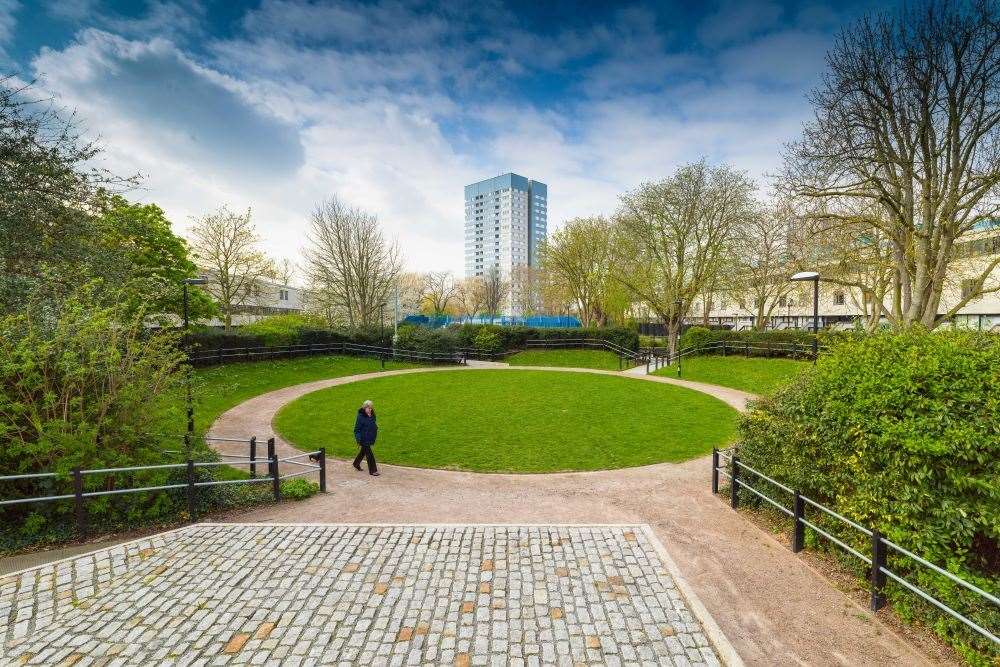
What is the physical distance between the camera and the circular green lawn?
1000cm

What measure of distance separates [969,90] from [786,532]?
15710mm

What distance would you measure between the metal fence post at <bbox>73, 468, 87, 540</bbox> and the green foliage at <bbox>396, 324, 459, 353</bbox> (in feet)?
72.8

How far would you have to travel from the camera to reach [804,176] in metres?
15.3

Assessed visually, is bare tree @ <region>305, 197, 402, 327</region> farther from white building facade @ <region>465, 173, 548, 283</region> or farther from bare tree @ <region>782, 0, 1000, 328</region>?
white building facade @ <region>465, 173, 548, 283</region>

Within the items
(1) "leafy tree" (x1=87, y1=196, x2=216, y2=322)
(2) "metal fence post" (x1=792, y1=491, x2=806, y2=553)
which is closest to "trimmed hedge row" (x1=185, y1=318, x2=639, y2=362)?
(1) "leafy tree" (x1=87, y1=196, x2=216, y2=322)

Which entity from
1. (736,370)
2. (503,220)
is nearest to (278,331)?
(736,370)

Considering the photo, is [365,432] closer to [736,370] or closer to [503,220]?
[736,370]

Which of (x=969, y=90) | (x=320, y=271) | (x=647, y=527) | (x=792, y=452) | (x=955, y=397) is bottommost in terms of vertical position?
(x=647, y=527)

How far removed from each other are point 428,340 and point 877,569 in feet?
84.2

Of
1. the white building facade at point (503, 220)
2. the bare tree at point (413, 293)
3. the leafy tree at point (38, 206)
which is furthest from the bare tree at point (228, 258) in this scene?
the white building facade at point (503, 220)

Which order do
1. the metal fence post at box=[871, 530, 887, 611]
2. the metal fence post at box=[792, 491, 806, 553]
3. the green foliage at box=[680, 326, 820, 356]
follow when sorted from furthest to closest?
1. the green foliage at box=[680, 326, 820, 356]
2. the metal fence post at box=[792, 491, 806, 553]
3. the metal fence post at box=[871, 530, 887, 611]

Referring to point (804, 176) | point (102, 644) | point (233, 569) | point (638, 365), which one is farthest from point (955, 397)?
point (638, 365)

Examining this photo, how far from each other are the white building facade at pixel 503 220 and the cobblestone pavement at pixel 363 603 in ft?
427

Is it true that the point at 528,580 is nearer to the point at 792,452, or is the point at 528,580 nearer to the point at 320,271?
the point at 792,452
